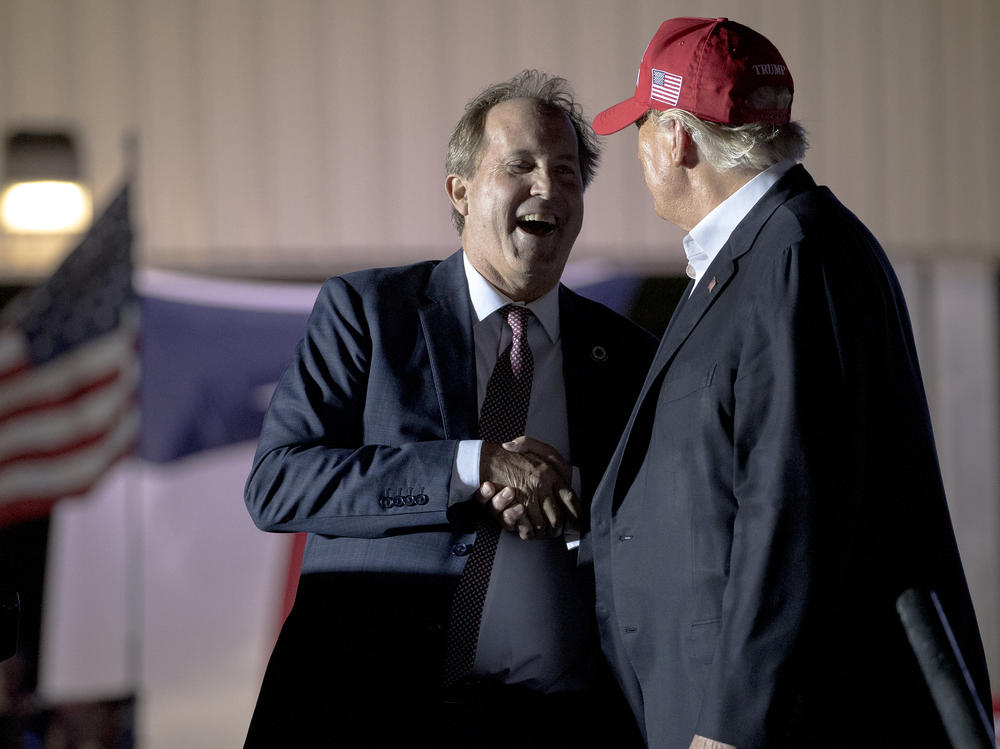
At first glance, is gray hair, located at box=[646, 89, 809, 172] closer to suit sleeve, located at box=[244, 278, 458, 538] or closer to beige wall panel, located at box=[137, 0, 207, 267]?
suit sleeve, located at box=[244, 278, 458, 538]

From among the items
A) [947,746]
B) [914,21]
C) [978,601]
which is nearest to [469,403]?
[947,746]

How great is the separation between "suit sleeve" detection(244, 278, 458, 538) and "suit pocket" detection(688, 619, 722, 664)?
416 millimetres

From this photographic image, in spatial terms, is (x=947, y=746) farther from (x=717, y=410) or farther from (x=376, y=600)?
(x=376, y=600)

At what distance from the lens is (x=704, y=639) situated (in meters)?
1.38

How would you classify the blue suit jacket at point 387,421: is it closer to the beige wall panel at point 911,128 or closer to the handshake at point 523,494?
the handshake at point 523,494

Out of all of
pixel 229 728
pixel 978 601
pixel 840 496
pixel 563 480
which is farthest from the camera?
pixel 978 601

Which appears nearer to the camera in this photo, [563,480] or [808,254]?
[808,254]

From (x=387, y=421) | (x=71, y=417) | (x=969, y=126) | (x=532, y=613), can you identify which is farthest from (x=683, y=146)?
(x=969, y=126)

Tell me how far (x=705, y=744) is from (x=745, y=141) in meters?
0.80

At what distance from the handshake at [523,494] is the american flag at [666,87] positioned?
0.56m

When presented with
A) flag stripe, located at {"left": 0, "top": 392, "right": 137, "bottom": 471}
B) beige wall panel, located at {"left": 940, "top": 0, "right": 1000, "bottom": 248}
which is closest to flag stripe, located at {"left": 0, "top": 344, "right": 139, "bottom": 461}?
flag stripe, located at {"left": 0, "top": 392, "right": 137, "bottom": 471}

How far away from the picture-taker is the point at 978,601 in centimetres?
475

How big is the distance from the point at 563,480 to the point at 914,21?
4262 mm

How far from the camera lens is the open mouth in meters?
1.89
